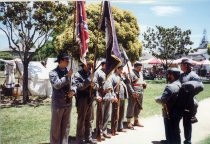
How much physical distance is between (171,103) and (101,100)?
76.7 inches

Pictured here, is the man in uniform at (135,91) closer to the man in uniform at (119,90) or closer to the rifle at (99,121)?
the man in uniform at (119,90)

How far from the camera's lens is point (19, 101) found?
16516mm

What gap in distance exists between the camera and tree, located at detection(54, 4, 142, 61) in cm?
2100

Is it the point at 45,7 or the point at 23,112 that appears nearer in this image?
the point at 23,112

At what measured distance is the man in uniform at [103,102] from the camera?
8539 mm

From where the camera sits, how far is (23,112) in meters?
13.2

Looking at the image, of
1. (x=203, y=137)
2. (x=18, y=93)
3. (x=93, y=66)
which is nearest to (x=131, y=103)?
(x=203, y=137)

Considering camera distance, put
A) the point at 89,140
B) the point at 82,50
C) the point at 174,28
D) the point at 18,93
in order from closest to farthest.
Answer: the point at 82,50, the point at 89,140, the point at 18,93, the point at 174,28

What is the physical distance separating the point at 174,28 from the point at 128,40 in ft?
56.7

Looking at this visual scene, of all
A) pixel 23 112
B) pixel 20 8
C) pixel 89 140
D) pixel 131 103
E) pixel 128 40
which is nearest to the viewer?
pixel 89 140

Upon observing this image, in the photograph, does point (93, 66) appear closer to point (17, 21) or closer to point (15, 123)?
point (15, 123)

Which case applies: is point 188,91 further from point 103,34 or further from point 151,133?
point 103,34

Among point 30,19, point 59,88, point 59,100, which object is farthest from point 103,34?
point 59,88

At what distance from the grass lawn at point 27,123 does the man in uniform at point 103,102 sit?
1.02 meters
